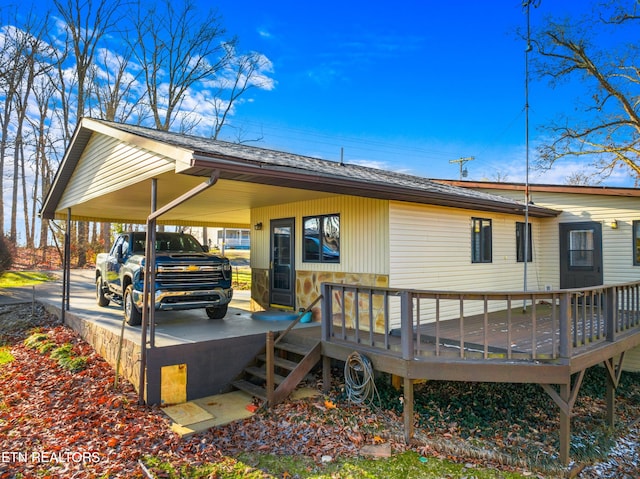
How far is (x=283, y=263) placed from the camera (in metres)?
9.23

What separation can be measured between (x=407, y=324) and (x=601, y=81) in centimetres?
1547

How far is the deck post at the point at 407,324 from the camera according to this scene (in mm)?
4789

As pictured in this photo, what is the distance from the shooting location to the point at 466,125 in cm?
2366

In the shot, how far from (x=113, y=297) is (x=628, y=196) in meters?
12.0

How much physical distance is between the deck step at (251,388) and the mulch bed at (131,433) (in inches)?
12.5

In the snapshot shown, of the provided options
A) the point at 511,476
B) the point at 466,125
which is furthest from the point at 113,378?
the point at 466,125

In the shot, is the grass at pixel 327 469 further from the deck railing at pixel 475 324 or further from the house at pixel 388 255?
the deck railing at pixel 475 324

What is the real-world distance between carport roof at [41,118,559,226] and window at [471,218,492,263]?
1.55 ft

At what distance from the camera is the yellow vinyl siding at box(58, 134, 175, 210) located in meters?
5.72

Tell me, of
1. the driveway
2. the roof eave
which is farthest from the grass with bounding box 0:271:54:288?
Result: the roof eave

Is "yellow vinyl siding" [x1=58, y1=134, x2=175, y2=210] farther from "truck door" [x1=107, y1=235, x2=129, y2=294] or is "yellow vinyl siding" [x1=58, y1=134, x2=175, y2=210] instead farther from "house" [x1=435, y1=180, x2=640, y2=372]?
"house" [x1=435, y1=180, x2=640, y2=372]

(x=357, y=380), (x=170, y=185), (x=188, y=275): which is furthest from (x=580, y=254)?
(x=170, y=185)

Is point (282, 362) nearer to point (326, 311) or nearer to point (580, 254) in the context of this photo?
point (326, 311)

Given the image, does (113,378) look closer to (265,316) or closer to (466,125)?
(265,316)
